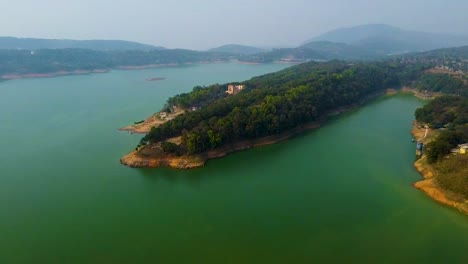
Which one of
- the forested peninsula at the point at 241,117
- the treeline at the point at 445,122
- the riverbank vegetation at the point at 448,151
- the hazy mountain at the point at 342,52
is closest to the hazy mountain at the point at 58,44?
the hazy mountain at the point at 342,52

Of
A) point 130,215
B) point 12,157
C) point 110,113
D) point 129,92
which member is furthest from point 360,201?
point 129,92

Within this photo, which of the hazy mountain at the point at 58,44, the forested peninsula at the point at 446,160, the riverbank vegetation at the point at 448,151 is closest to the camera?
the forested peninsula at the point at 446,160

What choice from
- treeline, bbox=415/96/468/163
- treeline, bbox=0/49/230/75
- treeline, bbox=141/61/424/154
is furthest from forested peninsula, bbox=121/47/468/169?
treeline, bbox=0/49/230/75

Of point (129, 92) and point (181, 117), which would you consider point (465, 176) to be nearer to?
point (181, 117)

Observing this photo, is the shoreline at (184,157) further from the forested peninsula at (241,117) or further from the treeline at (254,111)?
the treeline at (254,111)

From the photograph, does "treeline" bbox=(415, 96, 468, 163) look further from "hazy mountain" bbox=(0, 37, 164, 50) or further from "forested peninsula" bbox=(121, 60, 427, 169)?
"hazy mountain" bbox=(0, 37, 164, 50)

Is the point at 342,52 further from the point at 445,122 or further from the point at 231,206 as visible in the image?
the point at 231,206

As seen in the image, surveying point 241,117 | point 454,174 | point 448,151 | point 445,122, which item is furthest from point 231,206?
point 445,122
